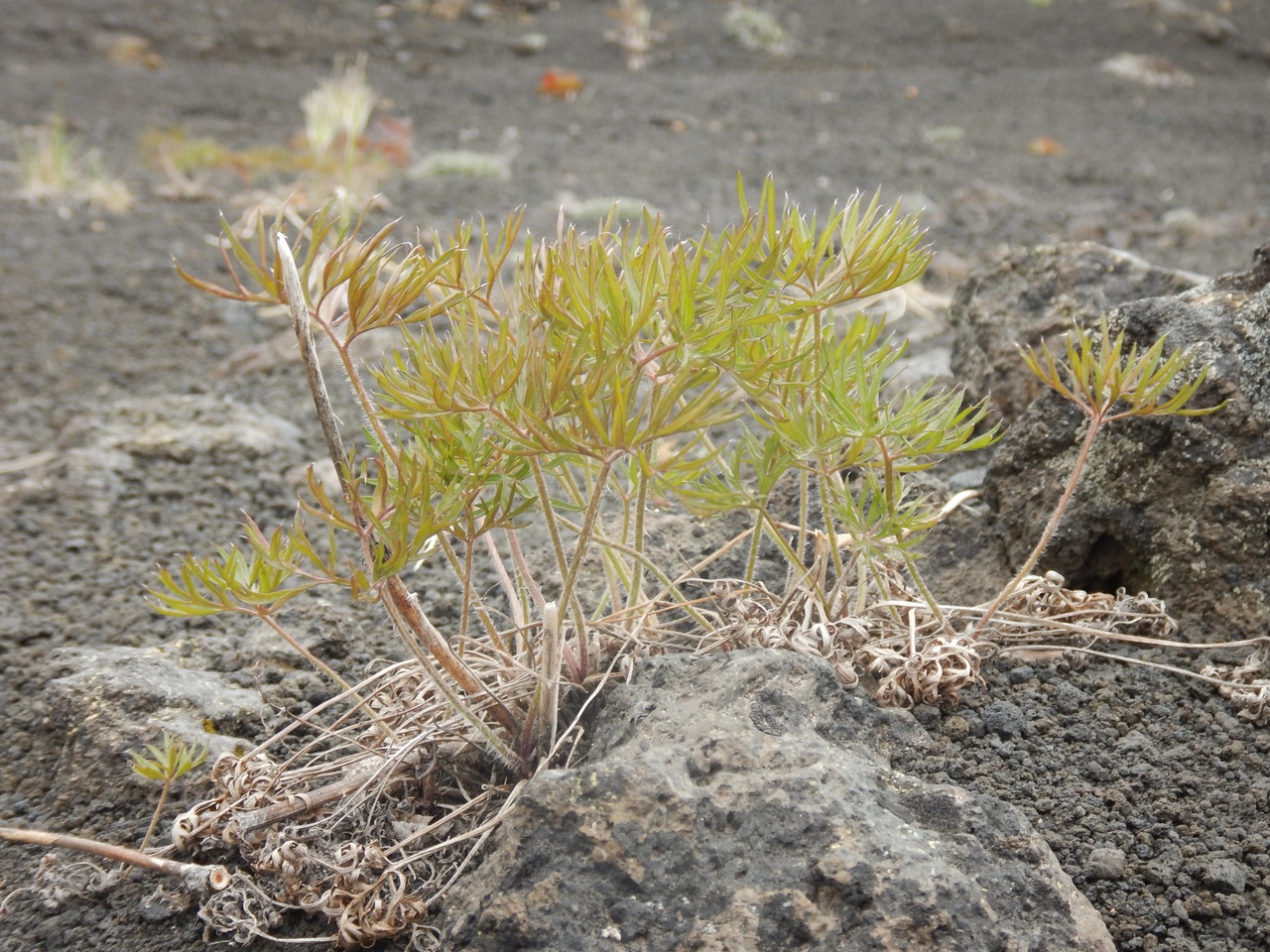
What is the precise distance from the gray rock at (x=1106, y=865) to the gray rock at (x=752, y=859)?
3.2 inches

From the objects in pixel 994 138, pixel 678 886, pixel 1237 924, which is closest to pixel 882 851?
pixel 678 886

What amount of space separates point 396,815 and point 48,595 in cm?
Result: 155

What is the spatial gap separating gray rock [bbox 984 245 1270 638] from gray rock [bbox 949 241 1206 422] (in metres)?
0.38

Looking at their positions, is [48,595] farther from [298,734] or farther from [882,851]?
[882,851]

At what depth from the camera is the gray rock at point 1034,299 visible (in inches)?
98.9

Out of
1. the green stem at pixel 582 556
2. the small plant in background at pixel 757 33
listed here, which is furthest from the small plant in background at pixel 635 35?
the green stem at pixel 582 556

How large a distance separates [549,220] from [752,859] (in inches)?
210

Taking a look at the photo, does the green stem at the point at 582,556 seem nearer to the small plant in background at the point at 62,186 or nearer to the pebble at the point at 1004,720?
the pebble at the point at 1004,720

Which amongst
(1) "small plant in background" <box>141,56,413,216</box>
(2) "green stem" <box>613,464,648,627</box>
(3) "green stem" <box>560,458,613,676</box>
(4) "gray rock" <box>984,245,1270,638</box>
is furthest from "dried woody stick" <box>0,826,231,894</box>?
(1) "small plant in background" <box>141,56,413,216</box>

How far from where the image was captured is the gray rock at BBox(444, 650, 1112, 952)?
4.15 ft

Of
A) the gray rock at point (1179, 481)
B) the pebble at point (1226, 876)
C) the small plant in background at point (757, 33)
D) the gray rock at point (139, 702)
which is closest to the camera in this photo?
the pebble at point (1226, 876)

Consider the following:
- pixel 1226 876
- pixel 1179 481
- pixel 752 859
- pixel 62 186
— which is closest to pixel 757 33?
pixel 62 186

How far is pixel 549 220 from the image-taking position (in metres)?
6.23

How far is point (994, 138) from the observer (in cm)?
877
